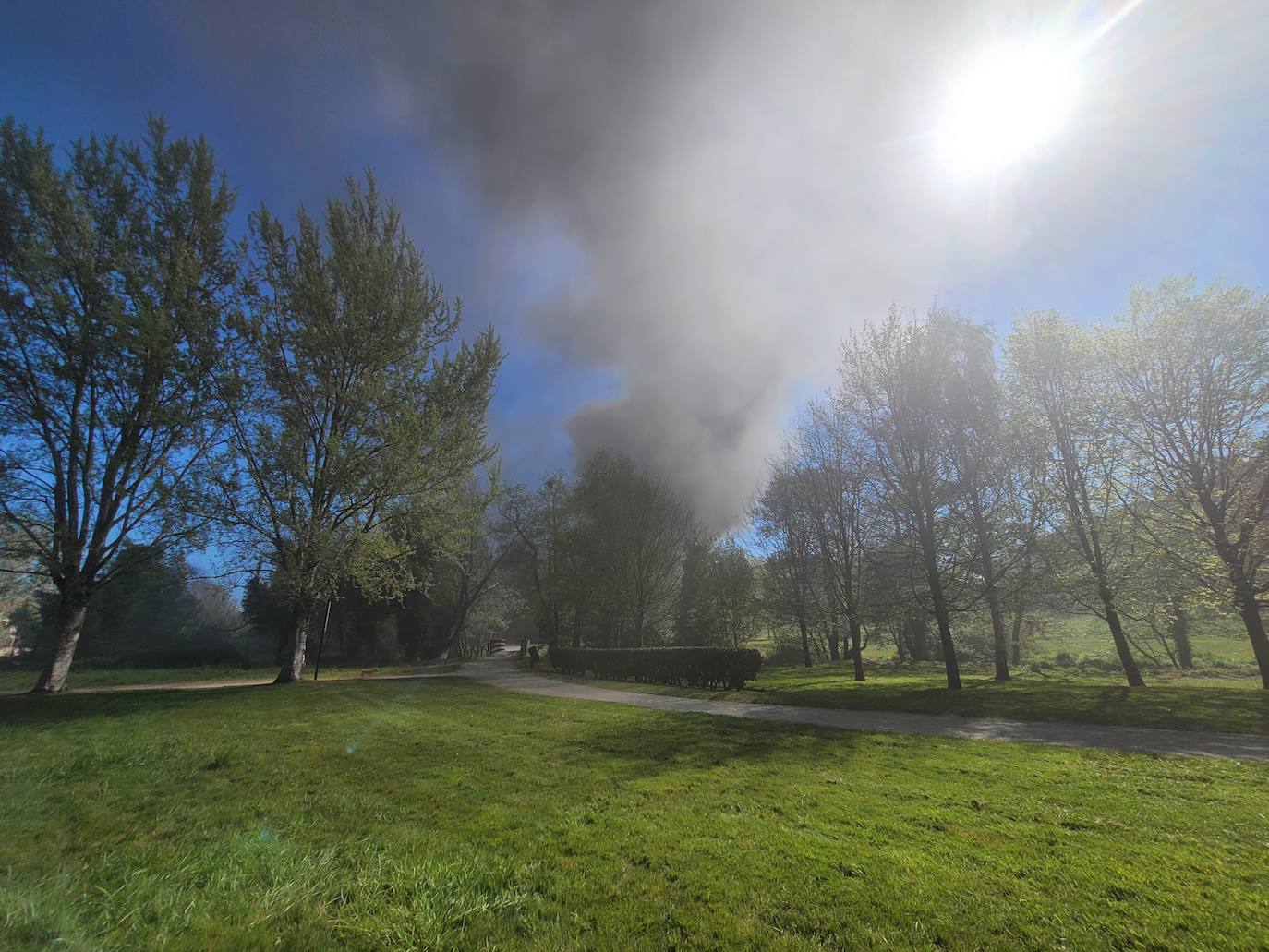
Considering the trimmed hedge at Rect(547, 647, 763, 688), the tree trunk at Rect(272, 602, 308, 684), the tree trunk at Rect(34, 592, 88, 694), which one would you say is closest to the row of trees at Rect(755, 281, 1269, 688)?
the trimmed hedge at Rect(547, 647, 763, 688)

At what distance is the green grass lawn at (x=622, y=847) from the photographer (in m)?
3.08

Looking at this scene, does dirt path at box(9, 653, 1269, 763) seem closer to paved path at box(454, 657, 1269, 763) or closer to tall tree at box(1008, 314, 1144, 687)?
paved path at box(454, 657, 1269, 763)

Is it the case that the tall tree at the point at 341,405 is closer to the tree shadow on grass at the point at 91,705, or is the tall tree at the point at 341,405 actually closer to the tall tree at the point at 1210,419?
the tree shadow on grass at the point at 91,705

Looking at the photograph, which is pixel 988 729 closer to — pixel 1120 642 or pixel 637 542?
pixel 1120 642

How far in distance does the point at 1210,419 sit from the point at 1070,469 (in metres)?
3.64

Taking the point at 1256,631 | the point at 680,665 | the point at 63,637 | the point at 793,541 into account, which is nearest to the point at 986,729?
the point at 1256,631

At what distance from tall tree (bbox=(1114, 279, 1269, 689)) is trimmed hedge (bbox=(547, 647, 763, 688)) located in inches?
535

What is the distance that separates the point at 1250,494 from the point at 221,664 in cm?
4565

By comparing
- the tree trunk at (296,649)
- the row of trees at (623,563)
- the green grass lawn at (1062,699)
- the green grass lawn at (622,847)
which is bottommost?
the green grass lawn at (1062,699)

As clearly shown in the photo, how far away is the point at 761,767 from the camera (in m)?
7.07

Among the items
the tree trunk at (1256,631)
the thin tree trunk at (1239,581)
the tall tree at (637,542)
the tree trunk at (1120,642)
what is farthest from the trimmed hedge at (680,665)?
the tree trunk at (1256,631)

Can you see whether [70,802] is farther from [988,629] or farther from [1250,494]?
[988,629]

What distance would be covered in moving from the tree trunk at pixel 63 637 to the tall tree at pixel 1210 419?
33.5m

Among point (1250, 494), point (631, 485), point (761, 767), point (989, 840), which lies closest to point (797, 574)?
point (631, 485)
